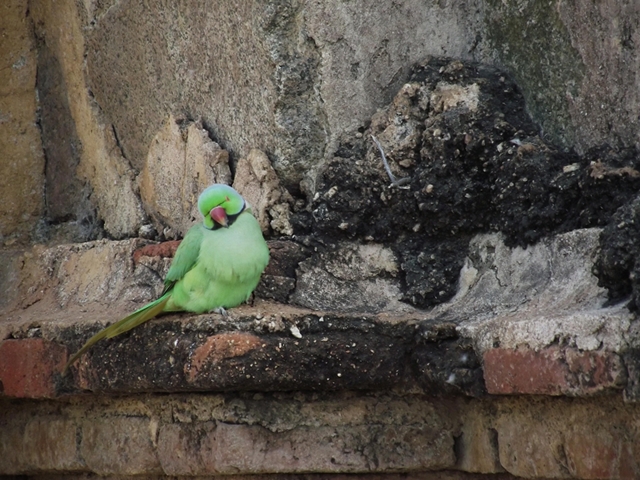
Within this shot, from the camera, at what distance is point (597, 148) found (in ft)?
8.53

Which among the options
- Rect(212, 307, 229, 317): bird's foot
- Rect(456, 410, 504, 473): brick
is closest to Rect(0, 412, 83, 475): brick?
Rect(212, 307, 229, 317): bird's foot

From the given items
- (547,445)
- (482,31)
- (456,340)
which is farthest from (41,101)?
(547,445)

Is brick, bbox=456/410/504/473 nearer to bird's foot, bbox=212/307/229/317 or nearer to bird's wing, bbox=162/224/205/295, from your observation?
bird's foot, bbox=212/307/229/317

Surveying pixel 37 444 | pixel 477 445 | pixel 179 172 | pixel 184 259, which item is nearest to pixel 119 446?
pixel 37 444

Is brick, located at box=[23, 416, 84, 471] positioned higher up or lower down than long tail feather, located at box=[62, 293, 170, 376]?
lower down

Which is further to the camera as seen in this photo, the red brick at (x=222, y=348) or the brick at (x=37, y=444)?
the brick at (x=37, y=444)

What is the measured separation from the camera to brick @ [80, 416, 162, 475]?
9.70ft

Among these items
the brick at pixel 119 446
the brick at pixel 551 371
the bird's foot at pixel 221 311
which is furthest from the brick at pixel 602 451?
the brick at pixel 119 446

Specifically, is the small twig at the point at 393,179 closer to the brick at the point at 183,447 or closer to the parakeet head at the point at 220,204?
the parakeet head at the point at 220,204

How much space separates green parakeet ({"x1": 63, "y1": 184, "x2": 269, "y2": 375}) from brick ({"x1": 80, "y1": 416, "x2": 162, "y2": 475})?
310mm

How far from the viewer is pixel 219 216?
282 cm

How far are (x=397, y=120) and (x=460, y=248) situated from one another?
17.0 inches

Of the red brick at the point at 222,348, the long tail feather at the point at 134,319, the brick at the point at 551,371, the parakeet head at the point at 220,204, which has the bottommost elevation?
the brick at the point at 551,371

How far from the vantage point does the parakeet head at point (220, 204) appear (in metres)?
2.84
